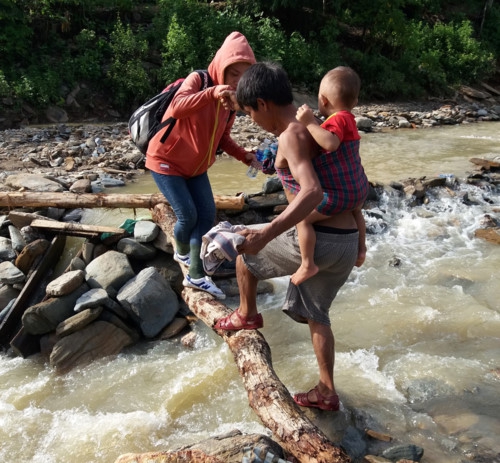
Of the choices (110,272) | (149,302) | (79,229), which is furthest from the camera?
(79,229)

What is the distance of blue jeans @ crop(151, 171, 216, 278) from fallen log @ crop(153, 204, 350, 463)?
0.57m

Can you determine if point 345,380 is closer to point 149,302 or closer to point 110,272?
point 149,302

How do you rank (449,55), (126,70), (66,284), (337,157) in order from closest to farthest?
(337,157)
(66,284)
(126,70)
(449,55)

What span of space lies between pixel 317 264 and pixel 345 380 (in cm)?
149

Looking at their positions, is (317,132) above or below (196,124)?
above

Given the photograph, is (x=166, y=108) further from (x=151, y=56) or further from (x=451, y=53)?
(x=451, y=53)

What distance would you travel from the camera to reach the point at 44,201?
18.2 ft

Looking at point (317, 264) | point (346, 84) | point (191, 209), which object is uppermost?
point (346, 84)

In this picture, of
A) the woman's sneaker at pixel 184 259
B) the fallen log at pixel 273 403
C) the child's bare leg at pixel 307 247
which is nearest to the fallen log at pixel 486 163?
the woman's sneaker at pixel 184 259

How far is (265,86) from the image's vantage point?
2.38 meters

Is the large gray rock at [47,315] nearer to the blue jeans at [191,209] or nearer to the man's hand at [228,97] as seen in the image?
the blue jeans at [191,209]

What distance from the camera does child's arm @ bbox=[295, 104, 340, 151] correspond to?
2332mm

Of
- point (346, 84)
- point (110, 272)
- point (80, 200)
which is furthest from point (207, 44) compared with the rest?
point (346, 84)

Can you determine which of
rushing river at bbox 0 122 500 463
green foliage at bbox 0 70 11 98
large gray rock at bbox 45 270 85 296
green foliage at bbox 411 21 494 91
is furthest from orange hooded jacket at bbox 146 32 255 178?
green foliage at bbox 411 21 494 91
